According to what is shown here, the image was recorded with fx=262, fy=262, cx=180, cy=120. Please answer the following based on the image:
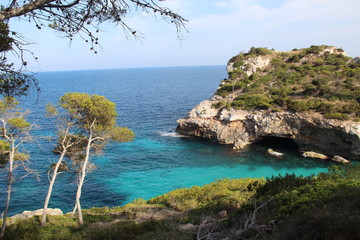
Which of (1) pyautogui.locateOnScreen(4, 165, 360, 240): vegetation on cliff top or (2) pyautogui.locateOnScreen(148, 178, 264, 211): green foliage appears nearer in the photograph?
(1) pyautogui.locateOnScreen(4, 165, 360, 240): vegetation on cliff top

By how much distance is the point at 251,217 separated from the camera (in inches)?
356

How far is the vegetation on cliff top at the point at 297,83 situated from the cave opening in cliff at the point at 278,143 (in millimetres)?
5487

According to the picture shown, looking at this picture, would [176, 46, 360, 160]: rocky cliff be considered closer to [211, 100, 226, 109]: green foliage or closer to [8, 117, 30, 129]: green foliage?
[211, 100, 226, 109]: green foliage

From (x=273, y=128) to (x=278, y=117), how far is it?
1.70 meters

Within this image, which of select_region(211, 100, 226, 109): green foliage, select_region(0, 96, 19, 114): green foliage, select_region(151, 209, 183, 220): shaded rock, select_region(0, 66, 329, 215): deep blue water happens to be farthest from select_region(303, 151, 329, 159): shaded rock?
select_region(0, 96, 19, 114): green foliage

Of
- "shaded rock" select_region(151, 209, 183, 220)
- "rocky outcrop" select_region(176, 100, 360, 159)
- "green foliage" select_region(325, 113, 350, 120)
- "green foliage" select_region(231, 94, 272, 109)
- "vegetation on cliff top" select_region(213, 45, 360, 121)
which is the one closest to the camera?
"shaded rock" select_region(151, 209, 183, 220)

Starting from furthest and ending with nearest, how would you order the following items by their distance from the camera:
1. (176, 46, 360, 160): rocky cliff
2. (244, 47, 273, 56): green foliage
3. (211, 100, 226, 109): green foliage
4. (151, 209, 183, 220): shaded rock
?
(244, 47, 273, 56): green foliage, (211, 100, 226, 109): green foliage, (176, 46, 360, 160): rocky cliff, (151, 209, 183, 220): shaded rock

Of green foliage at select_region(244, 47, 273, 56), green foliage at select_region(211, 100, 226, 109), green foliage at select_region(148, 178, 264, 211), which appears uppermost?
green foliage at select_region(244, 47, 273, 56)

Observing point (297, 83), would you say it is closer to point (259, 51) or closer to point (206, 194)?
point (259, 51)

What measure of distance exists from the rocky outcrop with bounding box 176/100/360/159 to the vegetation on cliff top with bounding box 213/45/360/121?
1.38m

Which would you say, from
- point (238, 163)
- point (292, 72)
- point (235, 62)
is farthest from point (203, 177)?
point (235, 62)

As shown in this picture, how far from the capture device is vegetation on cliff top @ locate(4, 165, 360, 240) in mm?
6246

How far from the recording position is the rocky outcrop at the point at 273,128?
106 feet

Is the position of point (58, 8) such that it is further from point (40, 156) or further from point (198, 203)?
point (40, 156)
